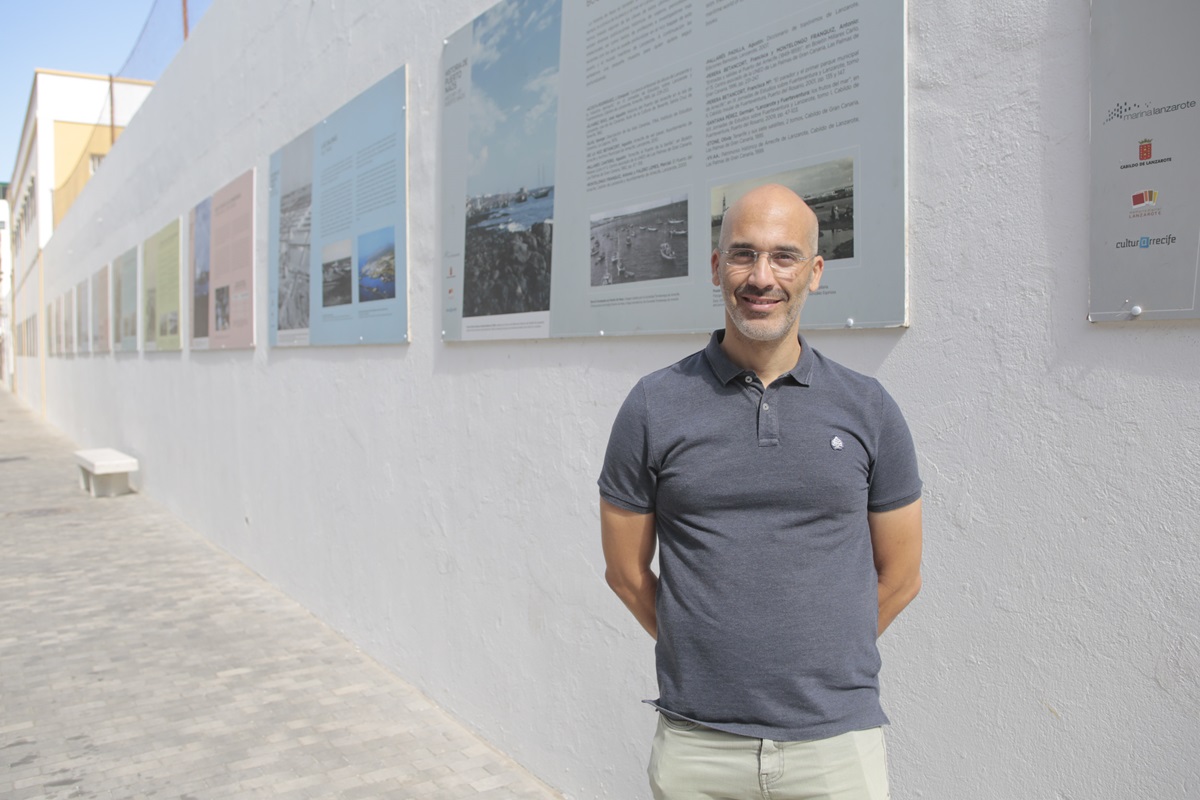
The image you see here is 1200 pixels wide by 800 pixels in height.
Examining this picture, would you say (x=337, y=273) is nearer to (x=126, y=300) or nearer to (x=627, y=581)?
(x=627, y=581)

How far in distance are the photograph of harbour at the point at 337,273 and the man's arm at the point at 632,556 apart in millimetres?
3803

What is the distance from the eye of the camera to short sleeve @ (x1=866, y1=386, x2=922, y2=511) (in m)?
1.74

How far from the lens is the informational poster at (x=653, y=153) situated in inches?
92.0

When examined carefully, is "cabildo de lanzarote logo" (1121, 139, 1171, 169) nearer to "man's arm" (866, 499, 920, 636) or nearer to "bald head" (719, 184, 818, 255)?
"bald head" (719, 184, 818, 255)

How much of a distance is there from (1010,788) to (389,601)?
3674 mm

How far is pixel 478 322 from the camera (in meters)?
4.12

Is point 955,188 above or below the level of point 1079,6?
below

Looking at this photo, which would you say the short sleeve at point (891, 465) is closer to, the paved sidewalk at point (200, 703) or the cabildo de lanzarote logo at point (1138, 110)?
the cabildo de lanzarote logo at point (1138, 110)

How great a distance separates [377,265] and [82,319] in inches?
640

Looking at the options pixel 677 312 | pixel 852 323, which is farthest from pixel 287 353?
pixel 852 323

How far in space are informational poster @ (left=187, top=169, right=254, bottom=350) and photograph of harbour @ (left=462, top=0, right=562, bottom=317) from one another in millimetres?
3662

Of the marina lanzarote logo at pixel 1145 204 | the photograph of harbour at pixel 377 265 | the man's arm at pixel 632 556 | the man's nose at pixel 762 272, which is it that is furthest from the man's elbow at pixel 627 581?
the photograph of harbour at pixel 377 265

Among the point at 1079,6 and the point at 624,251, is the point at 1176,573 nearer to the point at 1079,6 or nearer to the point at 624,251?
the point at 1079,6

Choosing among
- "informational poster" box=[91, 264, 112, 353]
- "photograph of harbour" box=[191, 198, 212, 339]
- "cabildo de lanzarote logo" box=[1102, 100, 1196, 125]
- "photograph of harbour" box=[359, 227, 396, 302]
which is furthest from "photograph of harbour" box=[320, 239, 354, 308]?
"informational poster" box=[91, 264, 112, 353]
